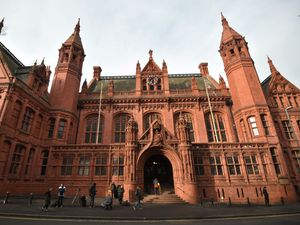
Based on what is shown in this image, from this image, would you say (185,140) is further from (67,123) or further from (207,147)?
(67,123)

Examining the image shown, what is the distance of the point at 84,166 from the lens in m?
23.1

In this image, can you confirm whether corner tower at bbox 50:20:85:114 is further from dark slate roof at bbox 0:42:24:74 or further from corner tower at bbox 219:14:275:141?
corner tower at bbox 219:14:275:141

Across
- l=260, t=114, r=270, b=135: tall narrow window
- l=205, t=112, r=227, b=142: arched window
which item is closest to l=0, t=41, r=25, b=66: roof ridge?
l=205, t=112, r=227, b=142: arched window

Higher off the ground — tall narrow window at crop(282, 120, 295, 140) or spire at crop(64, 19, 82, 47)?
spire at crop(64, 19, 82, 47)

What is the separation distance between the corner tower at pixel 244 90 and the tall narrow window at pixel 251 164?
3186 mm

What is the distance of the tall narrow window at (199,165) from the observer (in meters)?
22.1

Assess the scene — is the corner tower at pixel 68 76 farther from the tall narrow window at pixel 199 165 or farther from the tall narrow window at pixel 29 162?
the tall narrow window at pixel 199 165

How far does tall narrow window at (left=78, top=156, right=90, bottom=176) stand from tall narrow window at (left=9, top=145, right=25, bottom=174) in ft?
22.1

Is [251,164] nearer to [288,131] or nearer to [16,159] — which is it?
[288,131]

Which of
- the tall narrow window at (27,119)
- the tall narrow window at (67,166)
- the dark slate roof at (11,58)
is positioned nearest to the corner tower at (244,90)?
the tall narrow window at (67,166)

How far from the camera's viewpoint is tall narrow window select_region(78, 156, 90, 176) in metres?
22.7

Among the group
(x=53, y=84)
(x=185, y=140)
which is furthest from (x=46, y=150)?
(x=185, y=140)

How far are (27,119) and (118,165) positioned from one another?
13.1 meters

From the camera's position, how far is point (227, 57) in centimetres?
3145
